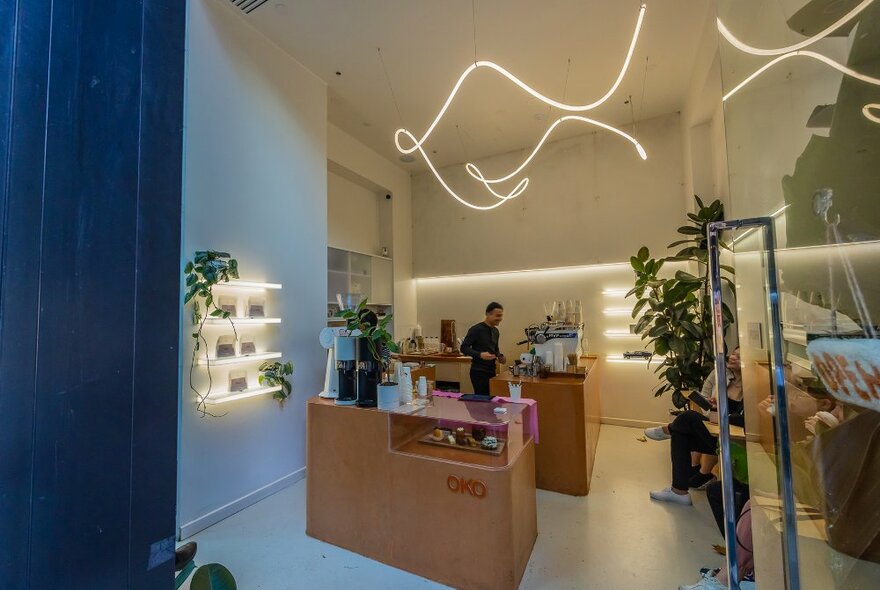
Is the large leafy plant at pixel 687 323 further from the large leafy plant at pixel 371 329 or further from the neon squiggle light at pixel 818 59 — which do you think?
the large leafy plant at pixel 371 329

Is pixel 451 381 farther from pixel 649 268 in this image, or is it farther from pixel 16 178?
pixel 16 178

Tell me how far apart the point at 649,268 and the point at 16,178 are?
15.3 feet

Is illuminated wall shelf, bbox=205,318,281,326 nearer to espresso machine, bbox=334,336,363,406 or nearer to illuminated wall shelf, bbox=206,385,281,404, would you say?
illuminated wall shelf, bbox=206,385,281,404

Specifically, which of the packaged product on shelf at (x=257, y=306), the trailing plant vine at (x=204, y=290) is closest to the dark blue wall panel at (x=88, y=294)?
the trailing plant vine at (x=204, y=290)

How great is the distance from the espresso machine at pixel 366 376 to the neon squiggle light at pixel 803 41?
2215 millimetres

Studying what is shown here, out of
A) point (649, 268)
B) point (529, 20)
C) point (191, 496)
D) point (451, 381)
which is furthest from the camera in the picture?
point (451, 381)

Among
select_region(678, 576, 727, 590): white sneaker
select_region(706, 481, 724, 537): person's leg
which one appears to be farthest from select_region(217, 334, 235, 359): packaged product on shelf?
select_region(706, 481, 724, 537): person's leg

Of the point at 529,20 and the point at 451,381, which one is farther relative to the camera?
the point at 451,381

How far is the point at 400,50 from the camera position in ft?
11.7

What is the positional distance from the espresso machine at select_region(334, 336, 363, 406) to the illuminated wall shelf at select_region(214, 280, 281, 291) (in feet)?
3.78

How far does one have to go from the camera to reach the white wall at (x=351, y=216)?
518cm

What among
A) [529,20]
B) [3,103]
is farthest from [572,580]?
[529,20]

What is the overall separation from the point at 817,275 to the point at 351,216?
5.28 m

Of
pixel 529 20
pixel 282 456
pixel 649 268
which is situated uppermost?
pixel 529 20
